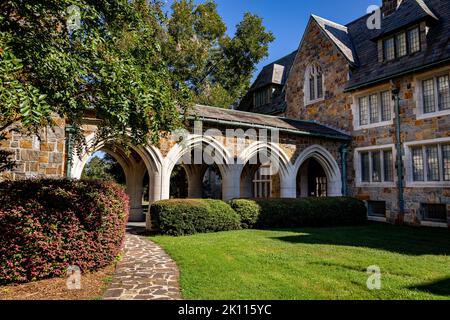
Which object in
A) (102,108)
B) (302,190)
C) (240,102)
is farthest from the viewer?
(240,102)

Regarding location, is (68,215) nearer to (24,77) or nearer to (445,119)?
(24,77)

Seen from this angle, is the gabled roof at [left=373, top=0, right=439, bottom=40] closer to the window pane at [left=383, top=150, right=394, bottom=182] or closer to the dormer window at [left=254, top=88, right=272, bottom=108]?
the window pane at [left=383, top=150, right=394, bottom=182]

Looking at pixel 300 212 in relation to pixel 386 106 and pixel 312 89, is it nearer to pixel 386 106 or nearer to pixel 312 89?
pixel 386 106

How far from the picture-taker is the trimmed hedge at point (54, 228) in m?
4.59

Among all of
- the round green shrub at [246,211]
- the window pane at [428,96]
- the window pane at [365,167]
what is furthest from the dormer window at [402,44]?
the round green shrub at [246,211]

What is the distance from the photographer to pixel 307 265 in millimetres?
5633

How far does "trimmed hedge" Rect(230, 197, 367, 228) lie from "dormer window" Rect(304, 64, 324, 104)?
6393mm

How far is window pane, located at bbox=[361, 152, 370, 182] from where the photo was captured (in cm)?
1408

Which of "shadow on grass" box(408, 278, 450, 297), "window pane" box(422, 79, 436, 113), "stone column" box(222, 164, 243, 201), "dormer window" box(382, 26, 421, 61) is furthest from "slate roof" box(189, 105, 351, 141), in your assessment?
"shadow on grass" box(408, 278, 450, 297)

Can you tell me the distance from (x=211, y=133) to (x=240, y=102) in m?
12.9

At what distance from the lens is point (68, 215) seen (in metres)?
5.11

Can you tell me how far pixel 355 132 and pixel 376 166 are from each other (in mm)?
1873

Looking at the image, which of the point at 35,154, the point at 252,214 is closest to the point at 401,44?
the point at 252,214
